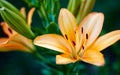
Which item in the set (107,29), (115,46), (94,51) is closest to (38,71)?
A: (107,29)

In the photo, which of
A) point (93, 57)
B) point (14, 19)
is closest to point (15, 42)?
point (14, 19)

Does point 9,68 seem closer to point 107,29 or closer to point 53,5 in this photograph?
point 107,29

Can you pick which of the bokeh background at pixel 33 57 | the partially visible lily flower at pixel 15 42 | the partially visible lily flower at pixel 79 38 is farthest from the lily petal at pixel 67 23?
the bokeh background at pixel 33 57

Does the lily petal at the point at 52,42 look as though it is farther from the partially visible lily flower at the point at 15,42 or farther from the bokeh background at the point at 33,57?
the bokeh background at the point at 33,57

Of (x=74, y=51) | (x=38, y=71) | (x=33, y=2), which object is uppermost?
(x=33, y=2)

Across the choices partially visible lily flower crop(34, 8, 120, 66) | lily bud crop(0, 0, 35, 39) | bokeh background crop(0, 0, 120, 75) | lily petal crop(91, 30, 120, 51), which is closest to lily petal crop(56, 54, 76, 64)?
partially visible lily flower crop(34, 8, 120, 66)

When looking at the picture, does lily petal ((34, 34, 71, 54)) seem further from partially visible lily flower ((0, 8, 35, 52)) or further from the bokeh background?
the bokeh background
